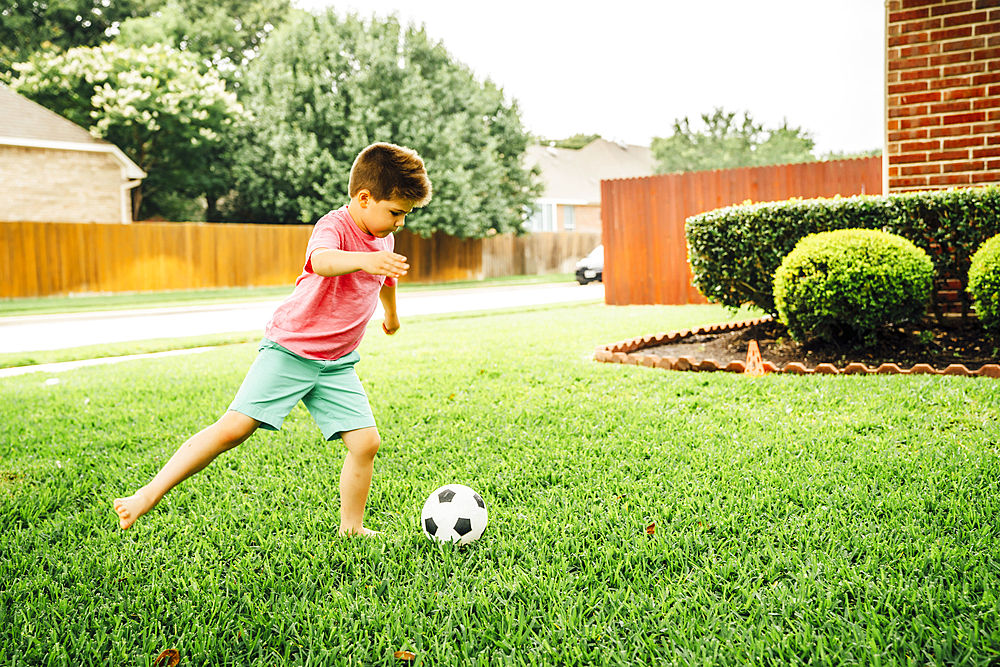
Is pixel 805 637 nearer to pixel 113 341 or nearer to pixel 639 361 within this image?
pixel 639 361

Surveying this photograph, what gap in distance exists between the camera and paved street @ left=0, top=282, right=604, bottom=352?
10102 mm

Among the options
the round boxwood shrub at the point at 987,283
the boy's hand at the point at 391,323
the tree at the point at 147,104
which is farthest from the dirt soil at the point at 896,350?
the tree at the point at 147,104

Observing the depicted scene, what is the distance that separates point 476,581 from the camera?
230 centimetres

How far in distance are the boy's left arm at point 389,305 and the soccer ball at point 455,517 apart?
2.39 ft

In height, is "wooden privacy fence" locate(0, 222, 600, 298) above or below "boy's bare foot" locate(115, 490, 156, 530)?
above

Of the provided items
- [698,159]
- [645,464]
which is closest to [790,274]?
[645,464]

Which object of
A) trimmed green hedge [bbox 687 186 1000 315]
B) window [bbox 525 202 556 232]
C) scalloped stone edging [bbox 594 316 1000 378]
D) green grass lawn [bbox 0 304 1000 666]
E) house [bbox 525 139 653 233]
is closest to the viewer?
green grass lawn [bbox 0 304 1000 666]

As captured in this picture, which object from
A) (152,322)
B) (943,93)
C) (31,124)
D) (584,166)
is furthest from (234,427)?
(584,166)

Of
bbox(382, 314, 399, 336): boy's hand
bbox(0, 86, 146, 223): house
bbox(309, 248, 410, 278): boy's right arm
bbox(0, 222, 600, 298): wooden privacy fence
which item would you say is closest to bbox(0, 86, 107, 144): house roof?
bbox(0, 86, 146, 223): house

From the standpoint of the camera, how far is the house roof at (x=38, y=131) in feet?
70.5

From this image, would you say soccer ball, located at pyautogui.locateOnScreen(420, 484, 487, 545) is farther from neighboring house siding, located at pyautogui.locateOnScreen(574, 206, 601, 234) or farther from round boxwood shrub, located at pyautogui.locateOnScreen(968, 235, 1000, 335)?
neighboring house siding, located at pyautogui.locateOnScreen(574, 206, 601, 234)

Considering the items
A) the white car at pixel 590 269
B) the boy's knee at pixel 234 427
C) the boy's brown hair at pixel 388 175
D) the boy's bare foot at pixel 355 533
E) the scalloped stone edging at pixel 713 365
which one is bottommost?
the boy's bare foot at pixel 355 533

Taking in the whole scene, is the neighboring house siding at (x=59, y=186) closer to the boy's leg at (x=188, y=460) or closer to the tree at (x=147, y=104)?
the tree at (x=147, y=104)

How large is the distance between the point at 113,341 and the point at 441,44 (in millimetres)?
22282
